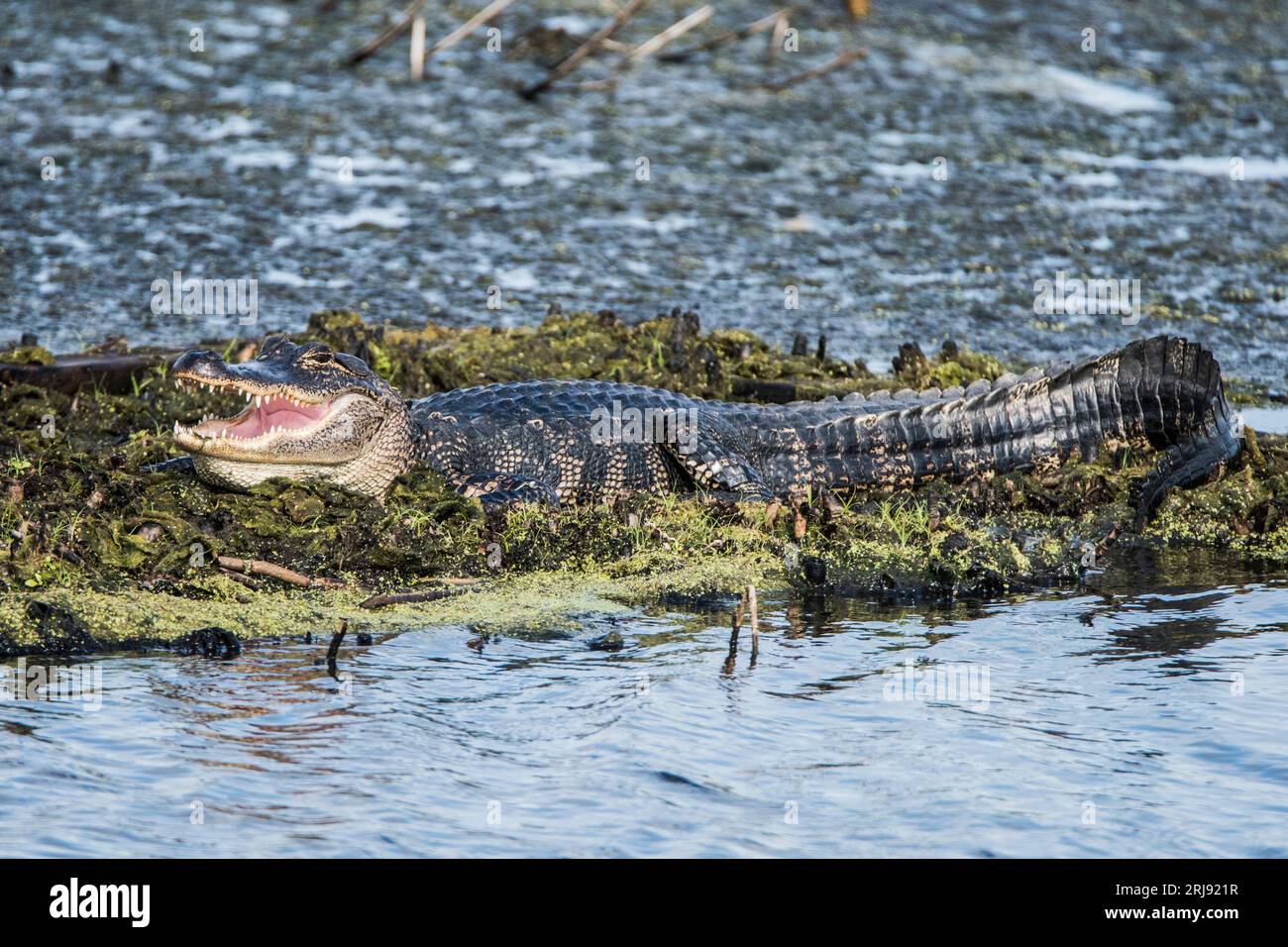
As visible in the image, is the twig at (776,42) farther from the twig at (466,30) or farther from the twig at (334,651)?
the twig at (334,651)

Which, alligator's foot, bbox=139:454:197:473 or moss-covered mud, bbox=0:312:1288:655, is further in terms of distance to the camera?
alligator's foot, bbox=139:454:197:473

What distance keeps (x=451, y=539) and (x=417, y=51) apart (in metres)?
8.59

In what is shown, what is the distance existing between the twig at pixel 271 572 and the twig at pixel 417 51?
29.3ft

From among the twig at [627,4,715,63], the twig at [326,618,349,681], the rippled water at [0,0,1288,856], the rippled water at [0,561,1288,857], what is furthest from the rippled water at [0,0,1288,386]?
the twig at [326,618,349,681]

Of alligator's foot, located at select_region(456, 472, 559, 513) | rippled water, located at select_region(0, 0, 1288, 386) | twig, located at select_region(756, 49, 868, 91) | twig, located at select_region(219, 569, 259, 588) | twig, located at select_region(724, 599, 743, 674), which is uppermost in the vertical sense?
twig, located at select_region(756, 49, 868, 91)

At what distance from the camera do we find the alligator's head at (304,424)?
709 cm

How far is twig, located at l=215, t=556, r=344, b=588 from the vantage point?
662 centimetres

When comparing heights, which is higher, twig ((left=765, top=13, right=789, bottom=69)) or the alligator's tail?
twig ((left=765, top=13, right=789, bottom=69))

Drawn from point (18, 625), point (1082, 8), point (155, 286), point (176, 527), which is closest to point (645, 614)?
point (176, 527)

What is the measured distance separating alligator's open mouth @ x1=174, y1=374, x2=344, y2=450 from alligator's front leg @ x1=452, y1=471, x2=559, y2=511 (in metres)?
0.72

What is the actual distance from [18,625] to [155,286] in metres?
5.34

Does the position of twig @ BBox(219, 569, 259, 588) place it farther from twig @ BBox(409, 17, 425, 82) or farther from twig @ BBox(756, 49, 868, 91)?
twig @ BBox(756, 49, 868, 91)

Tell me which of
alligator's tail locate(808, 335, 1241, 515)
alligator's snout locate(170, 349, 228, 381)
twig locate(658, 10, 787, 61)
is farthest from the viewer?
twig locate(658, 10, 787, 61)

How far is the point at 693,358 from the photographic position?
9.35 metres
